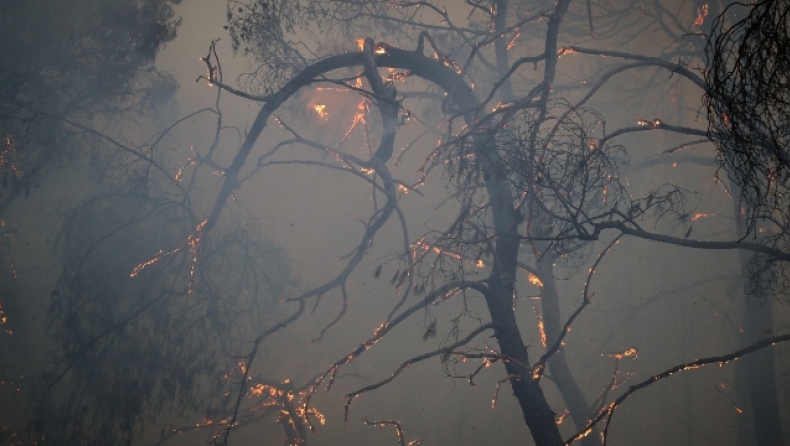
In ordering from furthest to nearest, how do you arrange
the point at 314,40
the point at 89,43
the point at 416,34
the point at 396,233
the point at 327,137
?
1. the point at 396,233
2. the point at 327,137
3. the point at 89,43
4. the point at 416,34
5. the point at 314,40

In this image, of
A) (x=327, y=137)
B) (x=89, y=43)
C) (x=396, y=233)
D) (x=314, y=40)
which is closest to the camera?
(x=314, y=40)

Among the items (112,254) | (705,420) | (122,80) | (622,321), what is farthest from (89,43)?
(705,420)

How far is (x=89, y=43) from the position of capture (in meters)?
7.39

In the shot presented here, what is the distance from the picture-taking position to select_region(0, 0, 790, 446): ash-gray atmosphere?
5117 mm

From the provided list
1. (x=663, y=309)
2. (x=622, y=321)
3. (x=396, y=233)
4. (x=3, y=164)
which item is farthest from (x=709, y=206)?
(x=3, y=164)

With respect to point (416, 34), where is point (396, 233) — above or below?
below

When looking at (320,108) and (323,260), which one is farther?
(323,260)

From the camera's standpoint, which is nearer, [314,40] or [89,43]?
[314,40]

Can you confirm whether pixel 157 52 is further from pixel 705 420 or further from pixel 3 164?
pixel 705 420

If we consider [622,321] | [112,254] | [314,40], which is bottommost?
[622,321]

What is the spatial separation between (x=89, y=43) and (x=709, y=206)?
11.8m

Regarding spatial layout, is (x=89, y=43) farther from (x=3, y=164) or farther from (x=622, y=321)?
(x=622, y=321)

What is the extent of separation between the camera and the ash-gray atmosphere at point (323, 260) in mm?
5117

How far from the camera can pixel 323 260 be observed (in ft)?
27.4
